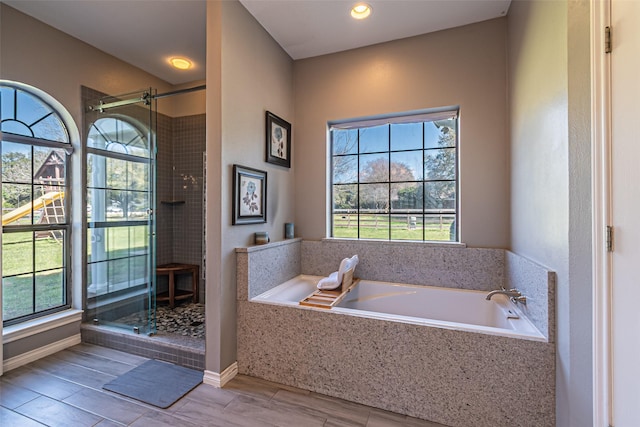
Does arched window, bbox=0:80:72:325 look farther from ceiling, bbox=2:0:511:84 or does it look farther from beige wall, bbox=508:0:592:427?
beige wall, bbox=508:0:592:427

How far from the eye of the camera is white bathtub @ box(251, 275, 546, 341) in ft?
6.96

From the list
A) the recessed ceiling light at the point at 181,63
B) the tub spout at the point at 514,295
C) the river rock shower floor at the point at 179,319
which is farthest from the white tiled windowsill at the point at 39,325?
the tub spout at the point at 514,295

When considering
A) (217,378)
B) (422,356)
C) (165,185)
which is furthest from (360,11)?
(217,378)

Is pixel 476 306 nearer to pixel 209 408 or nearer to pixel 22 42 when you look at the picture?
pixel 209 408

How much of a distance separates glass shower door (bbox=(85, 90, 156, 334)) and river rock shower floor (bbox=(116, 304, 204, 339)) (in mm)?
32

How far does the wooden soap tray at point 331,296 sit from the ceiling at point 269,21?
7.17 ft

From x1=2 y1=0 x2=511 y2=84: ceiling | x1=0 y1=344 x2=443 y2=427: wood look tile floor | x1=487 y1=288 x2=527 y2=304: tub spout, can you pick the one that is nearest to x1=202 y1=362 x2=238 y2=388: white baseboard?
x1=0 y1=344 x2=443 y2=427: wood look tile floor

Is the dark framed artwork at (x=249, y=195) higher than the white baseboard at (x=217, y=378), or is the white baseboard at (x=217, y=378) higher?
the dark framed artwork at (x=249, y=195)

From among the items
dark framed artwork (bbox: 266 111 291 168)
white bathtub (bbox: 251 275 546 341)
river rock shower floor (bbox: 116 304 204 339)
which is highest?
dark framed artwork (bbox: 266 111 291 168)

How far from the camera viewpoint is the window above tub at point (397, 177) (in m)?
2.64

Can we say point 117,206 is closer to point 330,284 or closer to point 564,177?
point 330,284

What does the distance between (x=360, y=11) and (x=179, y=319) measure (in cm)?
332

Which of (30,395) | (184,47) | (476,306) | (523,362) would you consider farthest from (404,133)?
(30,395)

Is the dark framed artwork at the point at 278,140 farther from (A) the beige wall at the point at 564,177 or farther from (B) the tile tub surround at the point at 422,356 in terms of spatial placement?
(A) the beige wall at the point at 564,177
